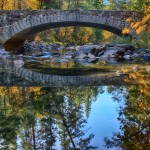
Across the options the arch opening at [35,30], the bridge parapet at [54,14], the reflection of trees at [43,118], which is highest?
the bridge parapet at [54,14]

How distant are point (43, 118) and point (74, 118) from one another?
446 millimetres

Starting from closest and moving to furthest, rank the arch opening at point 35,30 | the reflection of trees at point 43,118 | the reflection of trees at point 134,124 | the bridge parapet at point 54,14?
1. the reflection of trees at point 134,124
2. the reflection of trees at point 43,118
3. the bridge parapet at point 54,14
4. the arch opening at point 35,30

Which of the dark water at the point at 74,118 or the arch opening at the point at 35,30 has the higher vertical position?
the dark water at the point at 74,118

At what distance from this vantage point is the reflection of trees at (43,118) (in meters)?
4.03

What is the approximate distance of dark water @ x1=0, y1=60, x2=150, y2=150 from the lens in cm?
398

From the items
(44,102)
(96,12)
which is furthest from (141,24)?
(44,102)

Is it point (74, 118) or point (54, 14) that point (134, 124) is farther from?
point (54, 14)

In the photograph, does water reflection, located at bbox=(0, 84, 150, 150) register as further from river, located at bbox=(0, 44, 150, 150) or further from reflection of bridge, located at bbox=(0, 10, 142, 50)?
reflection of bridge, located at bbox=(0, 10, 142, 50)

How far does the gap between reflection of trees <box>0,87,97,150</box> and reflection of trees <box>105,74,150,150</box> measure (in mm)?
359

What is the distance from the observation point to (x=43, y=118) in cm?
509

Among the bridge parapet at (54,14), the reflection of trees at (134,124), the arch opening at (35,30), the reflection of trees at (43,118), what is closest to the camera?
the reflection of trees at (134,124)

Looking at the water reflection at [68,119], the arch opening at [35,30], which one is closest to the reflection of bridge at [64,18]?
the arch opening at [35,30]

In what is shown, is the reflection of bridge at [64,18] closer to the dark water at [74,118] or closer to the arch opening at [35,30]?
the arch opening at [35,30]

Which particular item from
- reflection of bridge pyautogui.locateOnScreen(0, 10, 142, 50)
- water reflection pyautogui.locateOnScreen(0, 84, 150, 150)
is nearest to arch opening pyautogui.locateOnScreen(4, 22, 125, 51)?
reflection of bridge pyautogui.locateOnScreen(0, 10, 142, 50)
